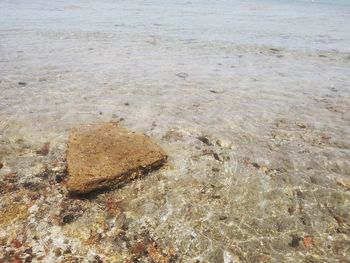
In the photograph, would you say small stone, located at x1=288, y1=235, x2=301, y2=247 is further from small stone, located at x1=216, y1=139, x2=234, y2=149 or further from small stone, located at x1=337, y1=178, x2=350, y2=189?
small stone, located at x1=216, y1=139, x2=234, y2=149

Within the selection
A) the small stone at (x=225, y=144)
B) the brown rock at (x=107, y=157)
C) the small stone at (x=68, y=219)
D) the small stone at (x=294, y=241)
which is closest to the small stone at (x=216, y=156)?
the small stone at (x=225, y=144)

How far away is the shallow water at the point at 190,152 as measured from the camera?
3.40 m

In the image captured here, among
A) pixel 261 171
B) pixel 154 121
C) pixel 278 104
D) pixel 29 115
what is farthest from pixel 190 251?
pixel 278 104

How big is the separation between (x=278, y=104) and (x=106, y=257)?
16.7ft

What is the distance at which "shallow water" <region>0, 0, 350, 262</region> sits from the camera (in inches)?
134

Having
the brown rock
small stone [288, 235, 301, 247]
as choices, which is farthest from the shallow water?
the brown rock

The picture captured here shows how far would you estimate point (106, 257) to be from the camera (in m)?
3.16

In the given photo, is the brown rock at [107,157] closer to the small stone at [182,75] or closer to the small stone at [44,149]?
the small stone at [44,149]

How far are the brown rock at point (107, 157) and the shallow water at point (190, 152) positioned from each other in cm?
16

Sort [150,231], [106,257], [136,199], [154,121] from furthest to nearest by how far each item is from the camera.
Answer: [154,121] < [136,199] < [150,231] < [106,257]

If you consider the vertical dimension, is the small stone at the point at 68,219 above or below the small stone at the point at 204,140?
above

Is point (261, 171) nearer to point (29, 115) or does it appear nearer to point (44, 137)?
point (44, 137)

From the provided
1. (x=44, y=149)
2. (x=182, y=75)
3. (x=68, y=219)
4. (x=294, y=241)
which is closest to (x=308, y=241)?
(x=294, y=241)

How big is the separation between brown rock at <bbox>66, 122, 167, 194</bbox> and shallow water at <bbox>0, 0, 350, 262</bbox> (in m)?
0.16
